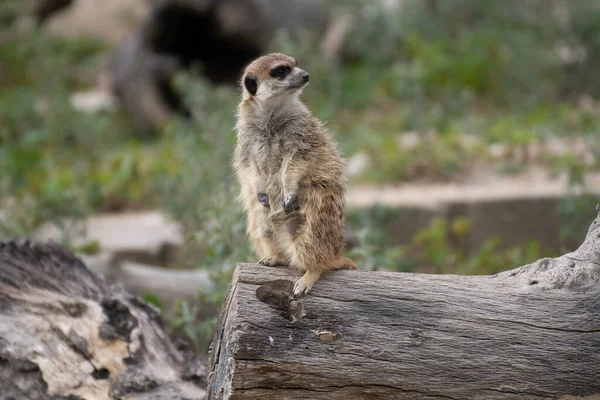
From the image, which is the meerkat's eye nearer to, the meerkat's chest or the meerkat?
the meerkat

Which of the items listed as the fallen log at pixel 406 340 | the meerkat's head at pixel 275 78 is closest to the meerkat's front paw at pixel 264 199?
the meerkat's head at pixel 275 78

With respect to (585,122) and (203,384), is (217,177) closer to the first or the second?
(203,384)

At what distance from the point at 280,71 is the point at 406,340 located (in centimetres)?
110

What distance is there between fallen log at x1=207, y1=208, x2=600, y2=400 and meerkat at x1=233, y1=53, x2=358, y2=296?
0.85ft

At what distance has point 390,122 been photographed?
29.3 ft

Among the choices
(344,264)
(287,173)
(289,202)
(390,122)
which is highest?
(390,122)

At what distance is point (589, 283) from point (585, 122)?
571 centimetres

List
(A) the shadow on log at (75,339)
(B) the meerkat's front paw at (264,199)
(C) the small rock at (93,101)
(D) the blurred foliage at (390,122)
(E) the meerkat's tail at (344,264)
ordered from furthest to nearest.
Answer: (C) the small rock at (93,101), (D) the blurred foliage at (390,122), (B) the meerkat's front paw at (264,199), (A) the shadow on log at (75,339), (E) the meerkat's tail at (344,264)

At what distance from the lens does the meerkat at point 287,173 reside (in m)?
2.92

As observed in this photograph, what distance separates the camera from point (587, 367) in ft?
8.31

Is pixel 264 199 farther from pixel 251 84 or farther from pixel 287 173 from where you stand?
pixel 251 84

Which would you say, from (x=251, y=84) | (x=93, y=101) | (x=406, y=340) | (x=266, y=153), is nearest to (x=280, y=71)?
(x=251, y=84)

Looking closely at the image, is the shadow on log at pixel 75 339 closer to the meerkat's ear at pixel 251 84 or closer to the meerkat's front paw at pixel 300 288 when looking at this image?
the meerkat's front paw at pixel 300 288

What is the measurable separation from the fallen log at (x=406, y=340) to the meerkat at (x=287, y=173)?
26 centimetres
